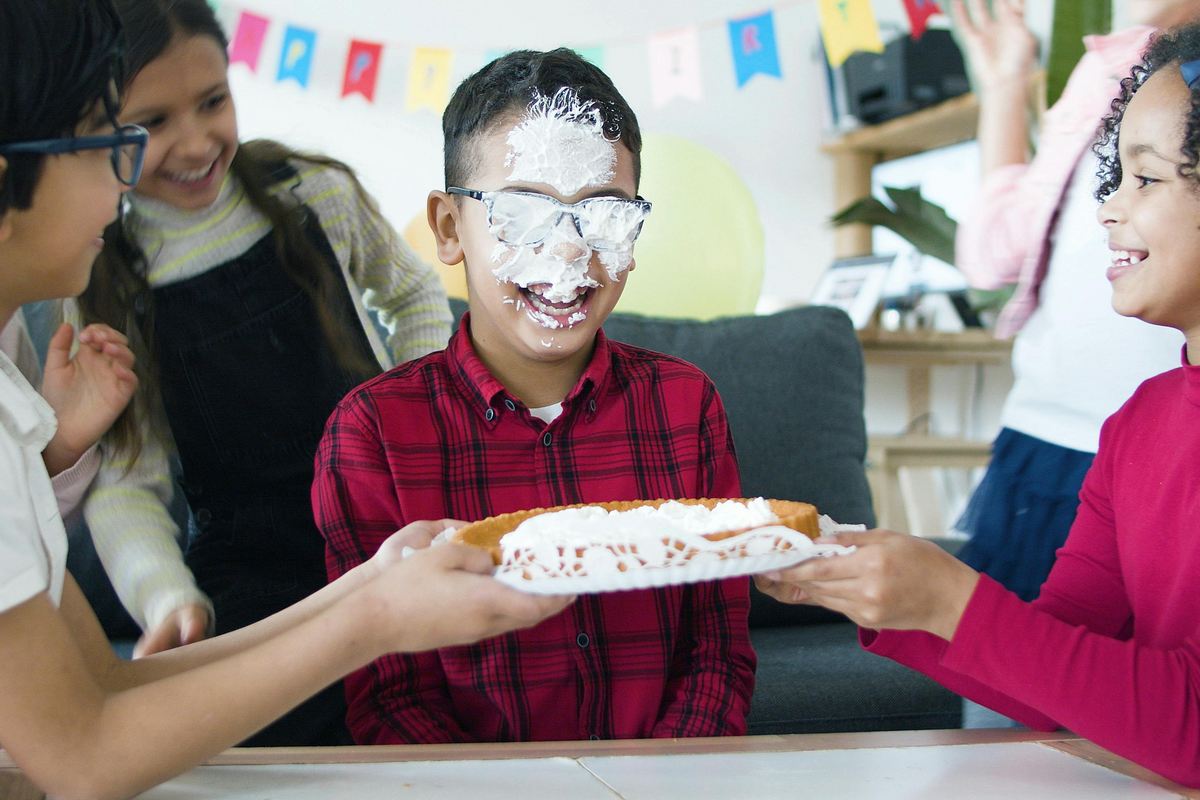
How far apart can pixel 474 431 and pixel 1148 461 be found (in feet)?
2.16

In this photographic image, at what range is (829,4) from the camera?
9.11 ft

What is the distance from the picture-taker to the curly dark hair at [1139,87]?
0.92m

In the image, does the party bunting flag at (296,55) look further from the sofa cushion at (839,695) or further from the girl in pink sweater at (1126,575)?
the girl in pink sweater at (1126,575)

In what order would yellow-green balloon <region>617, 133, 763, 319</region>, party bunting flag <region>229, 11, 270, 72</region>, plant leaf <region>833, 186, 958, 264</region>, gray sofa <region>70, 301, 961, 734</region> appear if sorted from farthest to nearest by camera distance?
party bunting flag <region>229, 11, 270, 72</region>, plant leaf <region>833, 186, 958, 264</region>, yellow-green balloon <region>617, 133, 763, 319</region>, gray sofa <region>70, 301, 961, 734</region>

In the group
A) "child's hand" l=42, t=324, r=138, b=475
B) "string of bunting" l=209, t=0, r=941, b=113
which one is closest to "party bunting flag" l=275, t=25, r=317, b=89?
"string of bunting" l=209, t=0, r=941, b=113

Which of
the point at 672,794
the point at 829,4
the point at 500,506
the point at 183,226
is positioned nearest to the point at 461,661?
the point at 500,506

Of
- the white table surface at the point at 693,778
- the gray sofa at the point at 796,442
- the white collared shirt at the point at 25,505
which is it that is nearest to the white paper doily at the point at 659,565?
the white table surface at the point at 693,778

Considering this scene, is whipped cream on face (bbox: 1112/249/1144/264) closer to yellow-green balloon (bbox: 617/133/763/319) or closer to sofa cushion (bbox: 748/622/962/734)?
sofa cushion (bbox: 748/622/962/734)

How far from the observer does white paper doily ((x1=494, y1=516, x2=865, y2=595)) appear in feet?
2.36

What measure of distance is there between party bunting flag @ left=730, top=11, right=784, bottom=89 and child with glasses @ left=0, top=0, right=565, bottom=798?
2.57 meters

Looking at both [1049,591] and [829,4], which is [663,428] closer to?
[1049,591]

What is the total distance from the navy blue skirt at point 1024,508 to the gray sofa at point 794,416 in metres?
0.43

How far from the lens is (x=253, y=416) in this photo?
4.91ft

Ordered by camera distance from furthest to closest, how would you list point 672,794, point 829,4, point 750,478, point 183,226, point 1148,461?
1. point 829,4
2. point 750,478
3. point 183,226
4. point 1148,461
5. point 672,794
